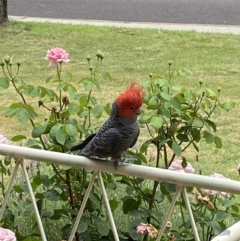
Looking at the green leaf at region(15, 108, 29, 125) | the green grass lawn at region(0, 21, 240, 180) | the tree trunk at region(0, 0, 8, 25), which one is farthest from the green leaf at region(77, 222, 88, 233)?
the tree trunk at region(0, 0, 8, 25)

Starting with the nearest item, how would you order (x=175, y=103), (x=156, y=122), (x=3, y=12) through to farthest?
1. (x=156, y=122)
2. (x=175, y=103)
3. (x=3, y=12)

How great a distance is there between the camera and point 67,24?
30.4 ft

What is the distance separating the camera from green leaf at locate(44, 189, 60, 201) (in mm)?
2387

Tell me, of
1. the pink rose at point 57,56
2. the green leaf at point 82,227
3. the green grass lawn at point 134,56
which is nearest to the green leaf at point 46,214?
the green leaf at point 82,227

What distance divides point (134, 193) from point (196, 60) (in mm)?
4674

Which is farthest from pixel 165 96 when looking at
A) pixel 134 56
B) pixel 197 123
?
pixel 134 56

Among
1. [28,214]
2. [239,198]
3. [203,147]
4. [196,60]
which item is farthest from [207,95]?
[196,60]

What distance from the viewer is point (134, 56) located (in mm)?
7312

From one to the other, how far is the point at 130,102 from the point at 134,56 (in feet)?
18.6

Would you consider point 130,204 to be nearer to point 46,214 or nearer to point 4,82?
point 46,214

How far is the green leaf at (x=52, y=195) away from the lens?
239 centimetres

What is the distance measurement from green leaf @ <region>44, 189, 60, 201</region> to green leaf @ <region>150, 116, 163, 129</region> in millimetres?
485

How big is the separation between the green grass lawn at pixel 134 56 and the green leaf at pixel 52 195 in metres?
1.97

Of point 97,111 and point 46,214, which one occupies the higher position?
point 97,111
